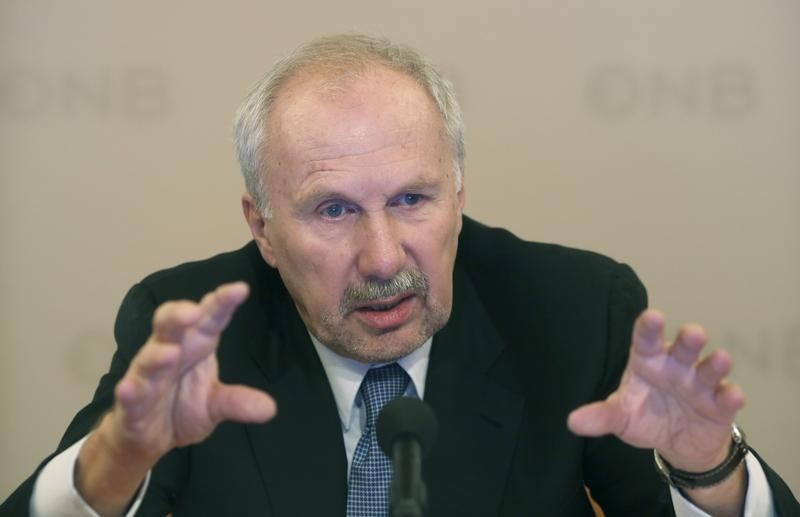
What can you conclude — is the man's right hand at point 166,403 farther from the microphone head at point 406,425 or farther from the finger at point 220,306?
the microphone head at point 406,425

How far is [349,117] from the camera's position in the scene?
7.37 ft

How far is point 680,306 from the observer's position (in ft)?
11.6

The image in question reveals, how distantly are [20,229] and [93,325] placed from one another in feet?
1.34

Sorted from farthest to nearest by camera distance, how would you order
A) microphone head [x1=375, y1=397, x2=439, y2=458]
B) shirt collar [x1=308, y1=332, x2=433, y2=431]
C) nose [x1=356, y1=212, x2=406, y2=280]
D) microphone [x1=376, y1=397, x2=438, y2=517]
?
1. shirt collar [x1=308, y1=332, x2=433, y2=431]
2. nose [x1=356, y1=212, x2=406, y2=280]
3. microphone head [x1=375, y1=397, x2=439, y2=458]
4. microphone [x1=376, y1=397, x2=438, y2=517]

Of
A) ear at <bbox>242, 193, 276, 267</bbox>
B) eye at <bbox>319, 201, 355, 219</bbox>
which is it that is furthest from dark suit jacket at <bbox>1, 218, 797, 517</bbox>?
eye at <bbox>319, 201, 355, 219</bbox>

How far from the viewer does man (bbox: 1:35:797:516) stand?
2.25m

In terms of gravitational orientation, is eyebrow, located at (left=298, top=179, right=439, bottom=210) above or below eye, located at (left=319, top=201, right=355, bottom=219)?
above

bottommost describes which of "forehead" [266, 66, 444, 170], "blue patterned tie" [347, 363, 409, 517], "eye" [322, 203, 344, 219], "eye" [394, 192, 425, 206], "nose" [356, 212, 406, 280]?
"blue patterned tie" [347, 363, 409, 517]

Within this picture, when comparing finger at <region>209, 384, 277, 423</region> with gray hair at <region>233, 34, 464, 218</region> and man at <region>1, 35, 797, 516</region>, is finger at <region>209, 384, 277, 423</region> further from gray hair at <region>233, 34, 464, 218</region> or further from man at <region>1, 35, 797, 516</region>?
gray hair at <region>233, 34, 464, 218</region>

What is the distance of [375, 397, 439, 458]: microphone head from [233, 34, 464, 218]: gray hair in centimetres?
89

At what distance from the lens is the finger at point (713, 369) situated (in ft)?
5.63

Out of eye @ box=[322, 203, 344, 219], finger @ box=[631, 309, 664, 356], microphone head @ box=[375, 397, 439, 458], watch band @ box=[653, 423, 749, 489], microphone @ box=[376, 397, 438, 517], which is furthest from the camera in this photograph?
eye @ box=[322, 203, 344, 219]

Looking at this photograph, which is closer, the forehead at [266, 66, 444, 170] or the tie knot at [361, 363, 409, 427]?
the forehead at [266, 66, 444, 170]

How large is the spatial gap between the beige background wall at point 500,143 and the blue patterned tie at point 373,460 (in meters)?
1.22
